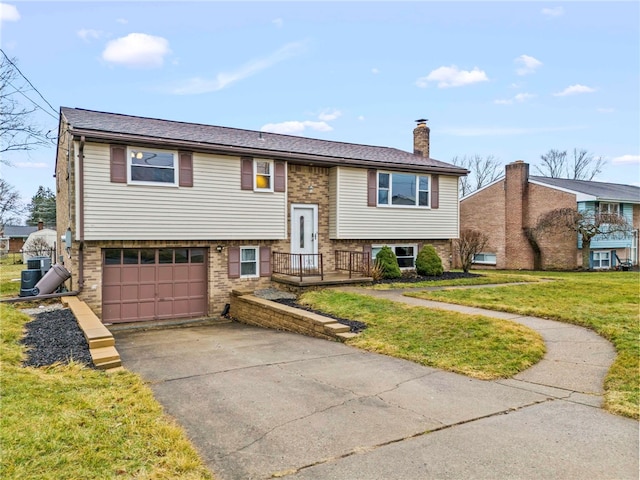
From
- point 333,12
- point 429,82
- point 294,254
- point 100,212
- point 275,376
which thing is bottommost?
point 275,376

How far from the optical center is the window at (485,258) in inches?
1104

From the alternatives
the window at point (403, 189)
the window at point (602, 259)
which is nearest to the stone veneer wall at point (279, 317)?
the window at point (403, 189)

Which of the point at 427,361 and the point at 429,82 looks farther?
the point at 429,82

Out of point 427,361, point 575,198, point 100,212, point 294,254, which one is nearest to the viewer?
point 427,361

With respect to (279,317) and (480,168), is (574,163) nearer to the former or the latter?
(480,168)

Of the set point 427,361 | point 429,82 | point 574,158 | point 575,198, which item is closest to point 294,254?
point 427,361

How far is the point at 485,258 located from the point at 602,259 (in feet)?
22.1

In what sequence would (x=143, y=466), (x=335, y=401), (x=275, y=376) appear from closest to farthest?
(x=143, y=466), (x=335, y=401), (x=275, y=376)

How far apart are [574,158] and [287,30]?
5724 centimetres

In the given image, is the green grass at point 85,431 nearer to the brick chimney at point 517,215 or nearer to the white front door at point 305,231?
the white front door at point 305,231

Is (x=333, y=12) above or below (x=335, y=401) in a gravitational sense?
above

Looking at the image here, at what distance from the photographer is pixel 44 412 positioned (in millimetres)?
3984

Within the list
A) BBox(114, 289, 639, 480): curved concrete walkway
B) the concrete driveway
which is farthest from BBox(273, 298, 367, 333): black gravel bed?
the concrete driveway

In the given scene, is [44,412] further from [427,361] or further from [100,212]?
[100,212]
